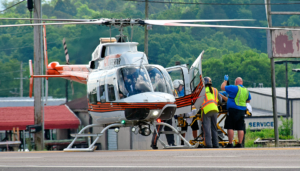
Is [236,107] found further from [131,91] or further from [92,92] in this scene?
[92,92]

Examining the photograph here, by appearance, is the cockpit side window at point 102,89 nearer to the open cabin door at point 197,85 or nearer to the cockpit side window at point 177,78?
the cockpit side window at point 177,78

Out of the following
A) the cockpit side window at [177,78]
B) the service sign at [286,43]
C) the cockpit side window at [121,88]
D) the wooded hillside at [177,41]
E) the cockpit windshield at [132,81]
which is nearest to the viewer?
the cockpit windshield at [132,81]

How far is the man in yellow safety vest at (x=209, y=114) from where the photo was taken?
41.6 feet

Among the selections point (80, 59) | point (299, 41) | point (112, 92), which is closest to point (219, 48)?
point (80, 59)

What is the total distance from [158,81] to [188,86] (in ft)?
4.02

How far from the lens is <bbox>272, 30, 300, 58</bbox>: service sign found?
1873 centimetres

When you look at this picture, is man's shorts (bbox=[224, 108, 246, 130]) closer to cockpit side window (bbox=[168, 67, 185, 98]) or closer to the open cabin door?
the open cabin door

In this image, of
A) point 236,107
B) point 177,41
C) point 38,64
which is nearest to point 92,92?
point 236,107

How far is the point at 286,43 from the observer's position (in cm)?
1884

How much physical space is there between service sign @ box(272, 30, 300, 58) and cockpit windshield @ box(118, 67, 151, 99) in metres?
7.94

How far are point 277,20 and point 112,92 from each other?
116528 mm

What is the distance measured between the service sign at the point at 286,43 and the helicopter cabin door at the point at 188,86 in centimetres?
607

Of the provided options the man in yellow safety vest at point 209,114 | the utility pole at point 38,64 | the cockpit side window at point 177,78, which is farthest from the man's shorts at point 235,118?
the utility pole at point 38,64

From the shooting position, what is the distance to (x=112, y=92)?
1306 cm
